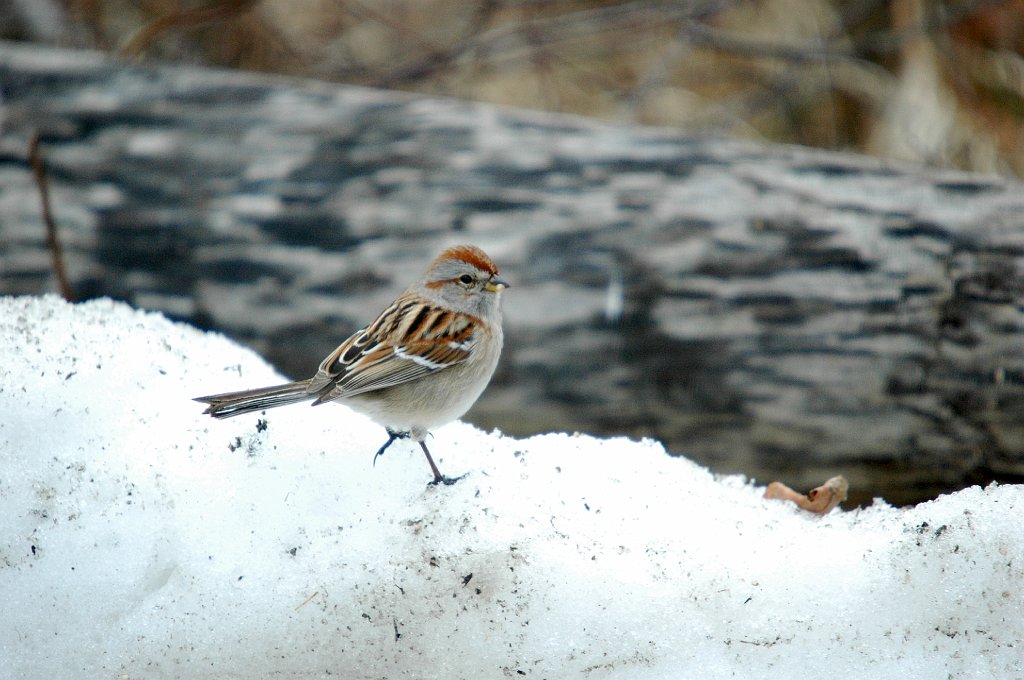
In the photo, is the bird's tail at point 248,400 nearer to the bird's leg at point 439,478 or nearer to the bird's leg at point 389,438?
the bird's leg at point 389,438

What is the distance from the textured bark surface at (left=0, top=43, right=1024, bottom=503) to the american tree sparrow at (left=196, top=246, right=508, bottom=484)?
791 mm

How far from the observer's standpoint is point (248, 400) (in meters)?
2.64

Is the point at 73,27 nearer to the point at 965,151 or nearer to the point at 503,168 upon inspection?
the point at 503,168

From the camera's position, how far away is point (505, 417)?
13.8 ft


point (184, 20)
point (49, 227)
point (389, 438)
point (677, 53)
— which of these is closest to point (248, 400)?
point (389, 438)

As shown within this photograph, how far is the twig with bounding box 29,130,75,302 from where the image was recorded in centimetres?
422

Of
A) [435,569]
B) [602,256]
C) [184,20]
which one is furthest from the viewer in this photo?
[184,20]

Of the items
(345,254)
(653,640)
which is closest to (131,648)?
(653,640)

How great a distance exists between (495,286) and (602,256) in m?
0.93

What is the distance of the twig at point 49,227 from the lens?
4219 mm

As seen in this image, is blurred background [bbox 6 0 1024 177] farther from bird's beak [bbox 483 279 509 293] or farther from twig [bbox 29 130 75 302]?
bird's beak [bbox 483 279 509 293]

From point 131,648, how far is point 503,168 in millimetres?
2737

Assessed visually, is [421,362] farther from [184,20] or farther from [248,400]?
[184,20]

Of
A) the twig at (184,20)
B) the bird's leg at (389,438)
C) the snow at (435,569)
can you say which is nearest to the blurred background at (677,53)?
the twig at (184,20)
